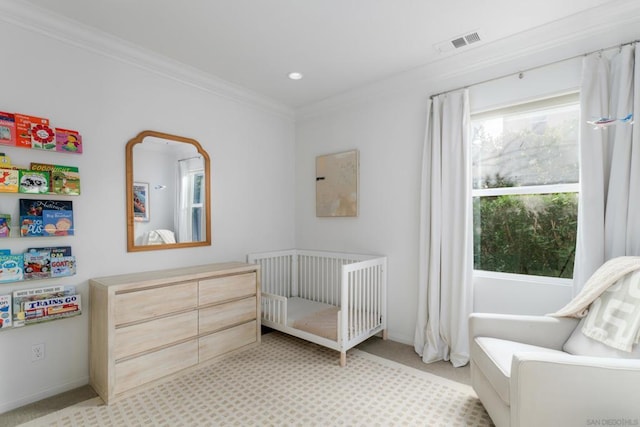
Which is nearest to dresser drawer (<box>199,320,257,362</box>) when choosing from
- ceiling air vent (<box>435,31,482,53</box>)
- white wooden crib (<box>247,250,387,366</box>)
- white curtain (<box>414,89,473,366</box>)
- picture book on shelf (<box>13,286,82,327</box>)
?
white wooden crib (<box>247,250,387,366</box>)

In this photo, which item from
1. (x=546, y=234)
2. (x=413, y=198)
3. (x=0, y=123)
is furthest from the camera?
(x=413, y=198)

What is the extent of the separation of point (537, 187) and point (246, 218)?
2639 millimetres

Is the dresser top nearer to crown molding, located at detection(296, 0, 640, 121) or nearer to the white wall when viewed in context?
the white wall

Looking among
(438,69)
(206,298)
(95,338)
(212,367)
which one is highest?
(438,69)

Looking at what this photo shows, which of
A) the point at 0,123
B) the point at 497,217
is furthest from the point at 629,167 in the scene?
the point at 0,123

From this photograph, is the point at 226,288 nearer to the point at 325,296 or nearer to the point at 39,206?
the point at 325,296

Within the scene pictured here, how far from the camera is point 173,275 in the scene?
2371 mm

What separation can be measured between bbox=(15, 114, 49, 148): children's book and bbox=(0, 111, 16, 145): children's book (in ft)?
0.06

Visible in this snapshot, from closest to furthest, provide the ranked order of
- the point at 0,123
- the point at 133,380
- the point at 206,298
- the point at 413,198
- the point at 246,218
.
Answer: the point at 0,123
the point at 133,380
the point at 206,298
the point at 413,198
the point at 246,218

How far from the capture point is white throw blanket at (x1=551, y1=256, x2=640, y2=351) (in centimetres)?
151

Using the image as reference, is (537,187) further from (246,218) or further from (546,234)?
(246,218)

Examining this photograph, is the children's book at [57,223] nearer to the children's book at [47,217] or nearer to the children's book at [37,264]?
the children's book at [47,217]

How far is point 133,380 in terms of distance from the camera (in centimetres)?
211

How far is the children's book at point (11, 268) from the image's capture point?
187 centimetres
